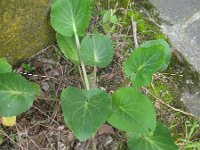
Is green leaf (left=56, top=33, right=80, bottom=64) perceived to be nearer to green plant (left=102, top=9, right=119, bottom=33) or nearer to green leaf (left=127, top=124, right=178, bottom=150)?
green plant (left=102, top=9, right=119, bottom=33)

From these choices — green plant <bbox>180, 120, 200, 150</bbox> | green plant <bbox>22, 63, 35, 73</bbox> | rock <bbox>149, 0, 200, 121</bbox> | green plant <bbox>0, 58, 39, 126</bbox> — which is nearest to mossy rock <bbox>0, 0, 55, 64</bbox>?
green plant <bbox>22, 63, 35, 73</bbox>

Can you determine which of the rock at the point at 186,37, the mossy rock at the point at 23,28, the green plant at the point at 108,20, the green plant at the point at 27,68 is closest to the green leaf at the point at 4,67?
the mossy rock at the point at 23,28

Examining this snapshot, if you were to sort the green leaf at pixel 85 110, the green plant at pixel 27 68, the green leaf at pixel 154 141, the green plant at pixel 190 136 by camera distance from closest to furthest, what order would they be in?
1. the green leaf at pixel 85 110
2. the green leaf at pixel 154 141
3. the green plant at pixel 190 136
4. the green plant at pixel 27 68

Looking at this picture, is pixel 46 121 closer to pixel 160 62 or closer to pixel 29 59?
pixel 29 59

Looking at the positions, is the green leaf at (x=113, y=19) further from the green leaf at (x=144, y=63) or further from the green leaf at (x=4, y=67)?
the green leaf at (x=4, y=67)

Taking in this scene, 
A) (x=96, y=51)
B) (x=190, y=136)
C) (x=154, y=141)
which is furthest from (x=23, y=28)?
(x=190, y=136)
